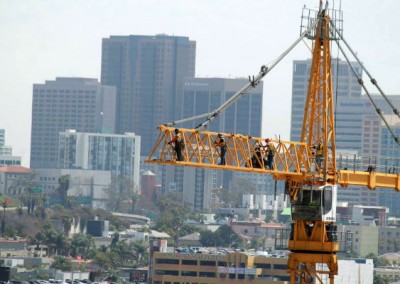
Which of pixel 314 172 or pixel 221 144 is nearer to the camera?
pixel 221 144

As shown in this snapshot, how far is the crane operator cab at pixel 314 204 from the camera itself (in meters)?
101

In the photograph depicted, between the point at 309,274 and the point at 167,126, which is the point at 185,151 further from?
the point at 309,274

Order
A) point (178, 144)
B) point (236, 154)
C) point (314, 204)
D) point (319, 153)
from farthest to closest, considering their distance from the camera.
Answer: point (319, 153)
point (314, 204)
point (236, 154)
point (178, 144)

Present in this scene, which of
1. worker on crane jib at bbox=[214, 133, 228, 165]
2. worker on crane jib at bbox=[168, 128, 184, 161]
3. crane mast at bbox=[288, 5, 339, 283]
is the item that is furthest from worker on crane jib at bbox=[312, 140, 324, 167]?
worker on crane jib at bbox=[168, 128, 184, 161]

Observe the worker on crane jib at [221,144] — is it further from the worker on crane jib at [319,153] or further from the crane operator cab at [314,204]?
the worker on crane jib at [319,153]

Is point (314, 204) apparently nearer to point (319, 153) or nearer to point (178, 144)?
point (319, 153)

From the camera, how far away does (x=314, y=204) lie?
3981 inches

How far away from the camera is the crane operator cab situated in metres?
101

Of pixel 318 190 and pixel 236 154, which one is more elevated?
pixel 236 154

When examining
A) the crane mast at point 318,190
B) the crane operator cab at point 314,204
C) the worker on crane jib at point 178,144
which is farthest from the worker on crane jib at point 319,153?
the worker on crane jib at point 178,144

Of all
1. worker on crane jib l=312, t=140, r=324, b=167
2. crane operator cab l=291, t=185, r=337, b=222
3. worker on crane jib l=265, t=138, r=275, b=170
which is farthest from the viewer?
worker on crane jib l=312, t=140, r=324, b=167

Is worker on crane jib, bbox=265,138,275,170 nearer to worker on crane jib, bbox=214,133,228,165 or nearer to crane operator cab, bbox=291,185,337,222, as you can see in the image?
worker on crane jib, bbox=214,133,228,165

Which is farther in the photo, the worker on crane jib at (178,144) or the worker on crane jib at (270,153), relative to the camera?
the worker on crane jib at (270,153)

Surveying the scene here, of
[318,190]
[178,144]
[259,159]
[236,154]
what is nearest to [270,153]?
[259,159]
